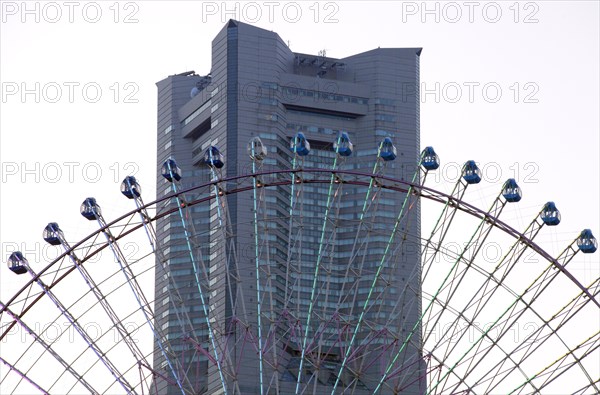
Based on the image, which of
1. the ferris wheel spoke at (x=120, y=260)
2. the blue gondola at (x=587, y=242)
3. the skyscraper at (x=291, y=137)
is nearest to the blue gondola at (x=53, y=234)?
the ferris wheel spoke at (x=120, y=260)

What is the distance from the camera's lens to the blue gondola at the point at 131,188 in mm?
82438

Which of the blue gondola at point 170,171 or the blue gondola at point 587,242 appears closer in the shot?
the blue gondola at point 587,242

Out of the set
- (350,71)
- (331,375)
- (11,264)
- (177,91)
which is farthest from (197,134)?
(11,264)

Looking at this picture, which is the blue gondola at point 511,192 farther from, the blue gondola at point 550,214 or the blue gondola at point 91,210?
the blue gondola at point 91,210

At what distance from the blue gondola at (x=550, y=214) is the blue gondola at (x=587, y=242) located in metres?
1.49

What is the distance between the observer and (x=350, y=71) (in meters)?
199

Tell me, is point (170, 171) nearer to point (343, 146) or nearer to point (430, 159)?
point (343, 146)

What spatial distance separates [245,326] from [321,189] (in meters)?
111

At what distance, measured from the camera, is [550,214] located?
265 feet

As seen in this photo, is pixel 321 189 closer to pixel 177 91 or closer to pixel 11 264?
pixel 177 91

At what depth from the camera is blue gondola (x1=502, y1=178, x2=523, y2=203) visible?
80938mm

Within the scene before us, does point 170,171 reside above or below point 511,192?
above

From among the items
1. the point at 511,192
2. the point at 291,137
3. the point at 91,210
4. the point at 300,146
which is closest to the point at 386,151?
the point at 300,146

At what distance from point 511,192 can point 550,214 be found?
2.36 m
